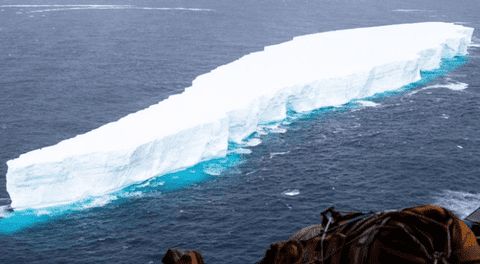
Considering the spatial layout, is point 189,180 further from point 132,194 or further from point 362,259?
point 362,259

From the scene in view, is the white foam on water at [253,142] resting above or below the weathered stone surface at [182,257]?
below

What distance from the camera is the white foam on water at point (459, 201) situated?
30016 mm

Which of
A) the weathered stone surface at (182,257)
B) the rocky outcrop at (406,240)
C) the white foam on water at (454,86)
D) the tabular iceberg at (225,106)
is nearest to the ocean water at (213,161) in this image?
the white foam on water at (454,86)

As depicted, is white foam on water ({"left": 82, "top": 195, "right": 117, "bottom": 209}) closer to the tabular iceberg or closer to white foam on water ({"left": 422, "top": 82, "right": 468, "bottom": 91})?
the tabular iceberg

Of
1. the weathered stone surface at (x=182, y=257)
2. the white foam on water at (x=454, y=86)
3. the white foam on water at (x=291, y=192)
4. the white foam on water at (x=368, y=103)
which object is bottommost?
the white foam on water at (x=291, y=192)

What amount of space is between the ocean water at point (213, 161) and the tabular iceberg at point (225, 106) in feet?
4.43

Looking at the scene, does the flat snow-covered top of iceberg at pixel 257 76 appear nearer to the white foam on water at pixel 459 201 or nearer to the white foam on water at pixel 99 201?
the white foam on water at pixel 99 201

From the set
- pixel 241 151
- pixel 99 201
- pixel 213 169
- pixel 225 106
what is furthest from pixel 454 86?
pixel 99 201

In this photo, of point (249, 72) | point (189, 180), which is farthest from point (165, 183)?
point (249, 72)

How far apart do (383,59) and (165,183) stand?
35618 millimetres

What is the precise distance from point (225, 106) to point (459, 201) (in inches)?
820

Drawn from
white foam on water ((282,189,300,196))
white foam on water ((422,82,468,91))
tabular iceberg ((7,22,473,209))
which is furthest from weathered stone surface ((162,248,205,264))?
white foam on water ((422,82,468,91))

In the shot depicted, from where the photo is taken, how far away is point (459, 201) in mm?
31297

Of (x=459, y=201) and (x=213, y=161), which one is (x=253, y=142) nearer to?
(x=213, y=161)
